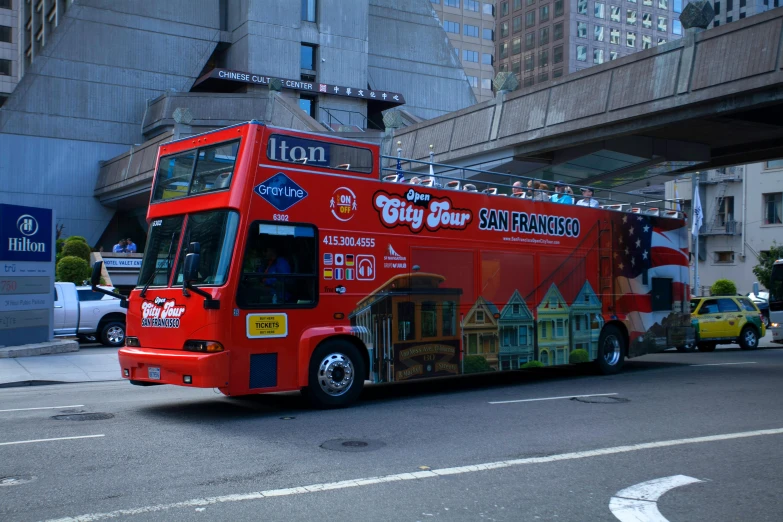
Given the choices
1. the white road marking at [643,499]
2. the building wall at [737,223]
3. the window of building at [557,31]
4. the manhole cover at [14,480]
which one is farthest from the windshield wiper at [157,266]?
the window of building at [557,31]

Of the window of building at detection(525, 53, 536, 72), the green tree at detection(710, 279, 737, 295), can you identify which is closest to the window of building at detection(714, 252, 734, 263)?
the green tree at detection(710, 279, 737, 295)

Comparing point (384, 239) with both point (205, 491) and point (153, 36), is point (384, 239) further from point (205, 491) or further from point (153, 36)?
point (153, 36)

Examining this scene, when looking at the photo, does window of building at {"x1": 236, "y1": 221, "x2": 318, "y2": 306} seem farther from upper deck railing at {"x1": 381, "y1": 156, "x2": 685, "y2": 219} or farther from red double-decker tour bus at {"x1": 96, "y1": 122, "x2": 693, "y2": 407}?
upper deck railing at {"x1": 381, "y1": 156, "x2": 685, "y2": 219}

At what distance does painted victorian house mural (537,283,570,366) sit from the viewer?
46.1 ft

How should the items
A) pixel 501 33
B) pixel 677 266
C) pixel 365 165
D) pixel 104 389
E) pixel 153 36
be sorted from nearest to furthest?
pixel 365 165
pixel 104 389
pixel 677 266
pixel 153 36
pixel 501 33

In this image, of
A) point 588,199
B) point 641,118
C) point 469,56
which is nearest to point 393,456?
point 588,199

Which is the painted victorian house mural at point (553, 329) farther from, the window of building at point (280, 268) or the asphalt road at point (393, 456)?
the window of building at point (280, 268)

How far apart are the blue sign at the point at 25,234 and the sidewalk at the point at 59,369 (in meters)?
2.46

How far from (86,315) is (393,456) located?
1743cm

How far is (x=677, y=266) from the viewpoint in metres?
17.7

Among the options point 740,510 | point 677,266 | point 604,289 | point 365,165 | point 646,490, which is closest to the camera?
point 740,510

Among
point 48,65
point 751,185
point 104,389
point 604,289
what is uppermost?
point 48,65

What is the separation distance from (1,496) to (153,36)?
159ft

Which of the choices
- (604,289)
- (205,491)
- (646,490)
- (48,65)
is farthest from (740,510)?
(48,65)
